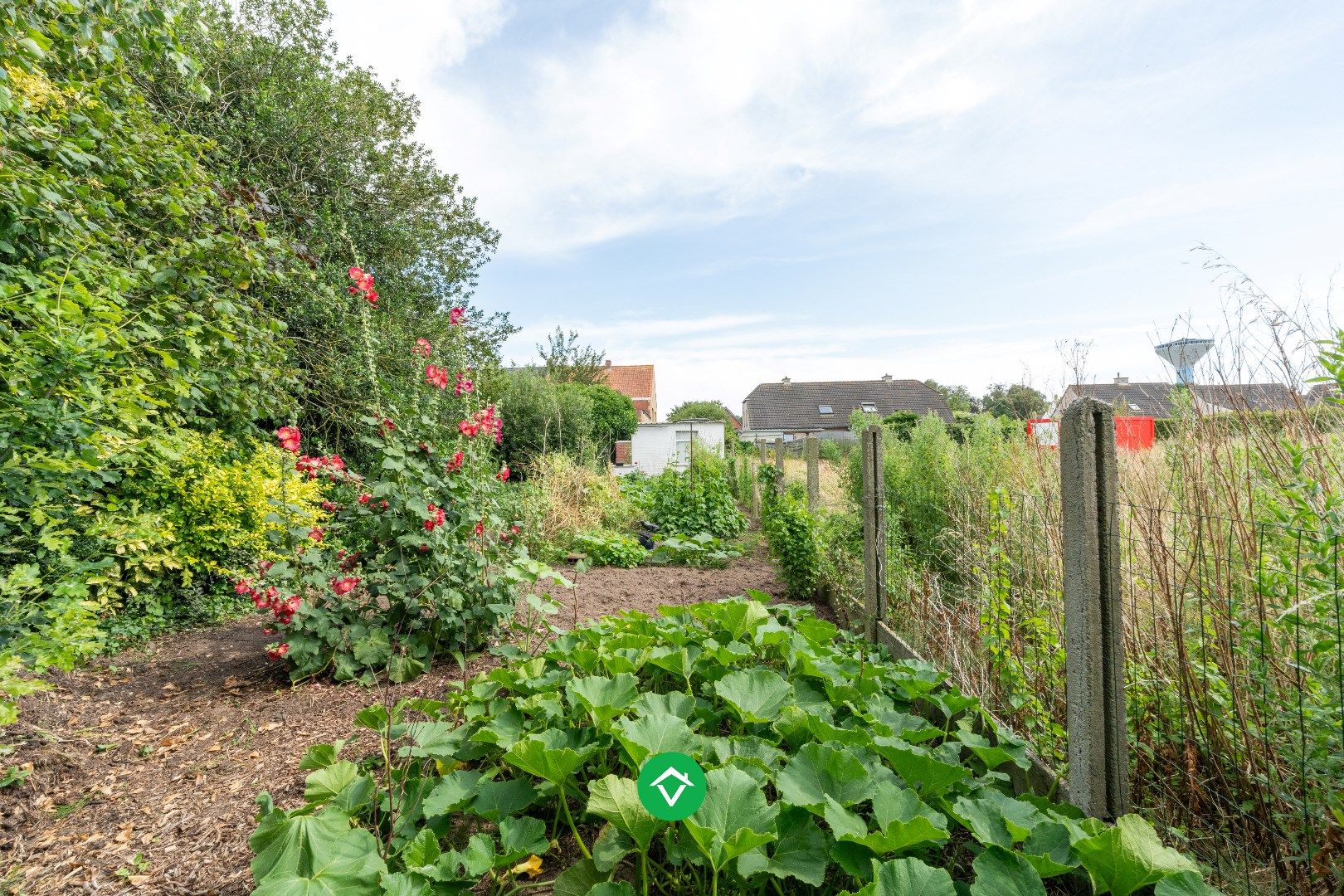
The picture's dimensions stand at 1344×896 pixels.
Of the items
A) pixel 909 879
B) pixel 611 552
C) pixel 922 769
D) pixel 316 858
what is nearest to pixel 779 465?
pixel 611 552

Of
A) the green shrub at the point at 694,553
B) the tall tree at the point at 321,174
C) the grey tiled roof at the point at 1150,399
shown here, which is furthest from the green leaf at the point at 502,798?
the tall tree at the point at 321,174

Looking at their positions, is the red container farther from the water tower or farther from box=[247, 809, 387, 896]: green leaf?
box=[247, 809, 387, 896]: green leaf

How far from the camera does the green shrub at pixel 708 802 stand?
1.17 metres

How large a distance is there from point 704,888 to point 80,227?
423 centimetres

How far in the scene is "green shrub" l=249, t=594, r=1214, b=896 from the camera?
3.82 ft

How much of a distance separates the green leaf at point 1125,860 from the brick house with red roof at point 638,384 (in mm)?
39081

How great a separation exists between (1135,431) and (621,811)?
154 inches

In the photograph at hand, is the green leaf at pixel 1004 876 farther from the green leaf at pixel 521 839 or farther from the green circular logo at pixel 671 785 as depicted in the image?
the green leaf at pixel 521 839

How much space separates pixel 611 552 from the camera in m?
6.69

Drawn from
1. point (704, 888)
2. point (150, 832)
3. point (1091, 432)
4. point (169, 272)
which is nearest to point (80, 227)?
point (169, 272)

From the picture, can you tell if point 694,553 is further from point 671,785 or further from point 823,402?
point 823,402

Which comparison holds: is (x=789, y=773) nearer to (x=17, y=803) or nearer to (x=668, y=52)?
(x=17, y=803)

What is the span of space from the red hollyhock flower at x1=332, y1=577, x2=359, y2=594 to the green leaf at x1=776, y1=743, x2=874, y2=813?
2602mm

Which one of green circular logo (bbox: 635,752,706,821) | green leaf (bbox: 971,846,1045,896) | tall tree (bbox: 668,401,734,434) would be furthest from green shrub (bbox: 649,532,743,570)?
tall tree (bbox: 668,401,734,434)
